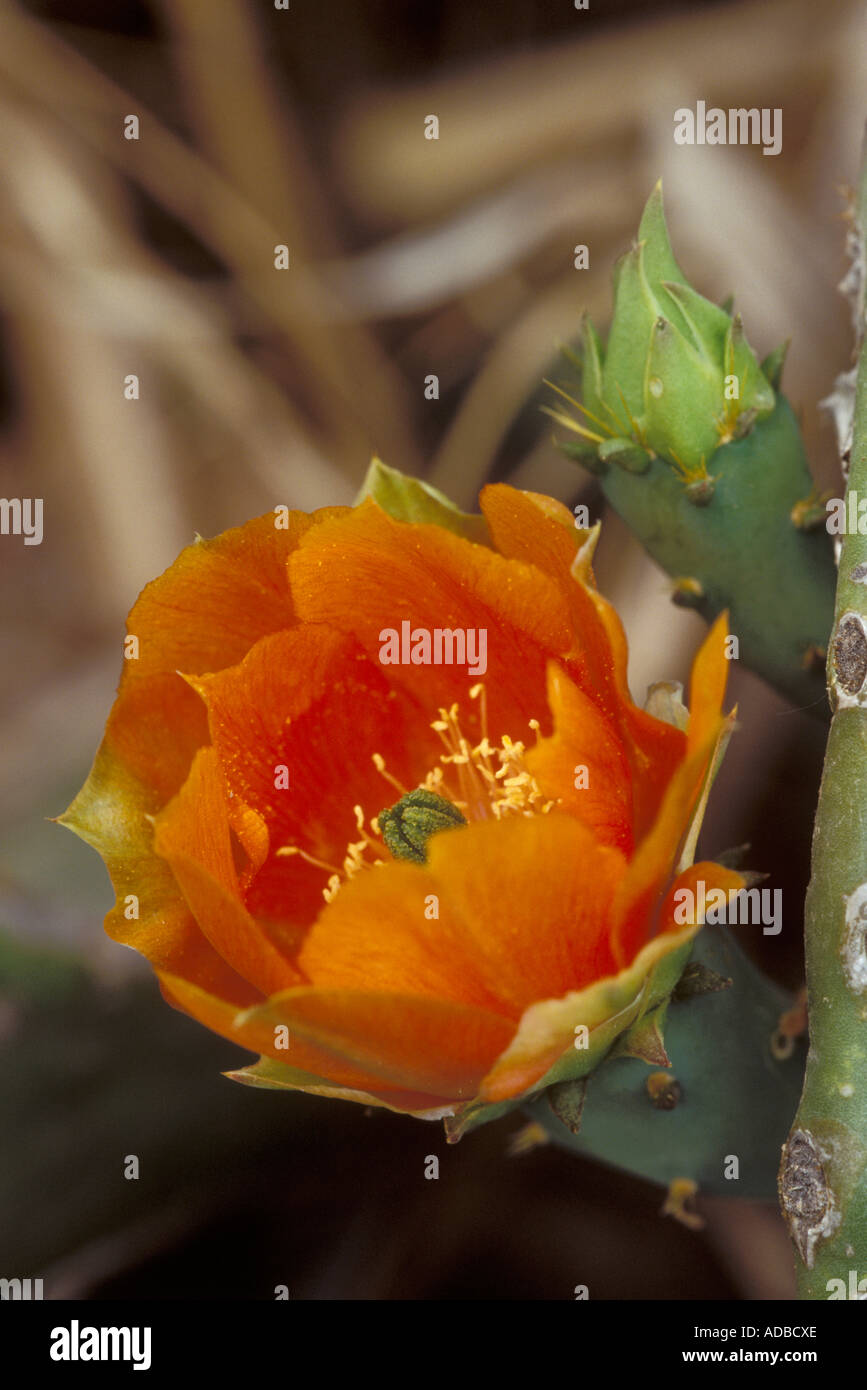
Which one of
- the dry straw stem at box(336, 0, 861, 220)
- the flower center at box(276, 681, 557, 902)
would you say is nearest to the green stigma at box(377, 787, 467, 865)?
the flower center at box(276, 681, 557, 902)

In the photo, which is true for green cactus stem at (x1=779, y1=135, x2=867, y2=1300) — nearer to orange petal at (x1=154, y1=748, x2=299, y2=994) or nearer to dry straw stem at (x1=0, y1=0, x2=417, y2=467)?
orange petal at (x1=154, y1=748, x2=299, y2=994)

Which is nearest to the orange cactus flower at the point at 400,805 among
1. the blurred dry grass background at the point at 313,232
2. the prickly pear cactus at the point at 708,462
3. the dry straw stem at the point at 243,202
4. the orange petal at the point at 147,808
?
the orange petal at the point at 147,808

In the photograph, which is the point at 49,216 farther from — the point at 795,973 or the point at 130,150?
the point at 795,973

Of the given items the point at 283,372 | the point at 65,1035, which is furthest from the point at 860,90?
the point at 65,1035

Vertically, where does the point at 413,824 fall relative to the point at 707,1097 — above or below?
above
